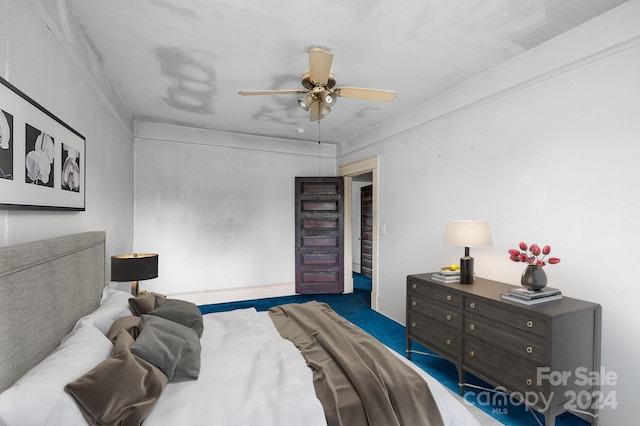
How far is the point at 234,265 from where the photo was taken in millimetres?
4957

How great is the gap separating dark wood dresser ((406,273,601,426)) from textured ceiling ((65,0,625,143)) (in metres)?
1.92

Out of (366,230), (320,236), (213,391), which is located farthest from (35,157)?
(366,230)

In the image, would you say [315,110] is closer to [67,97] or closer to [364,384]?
[67,97]

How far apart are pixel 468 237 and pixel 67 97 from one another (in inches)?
120

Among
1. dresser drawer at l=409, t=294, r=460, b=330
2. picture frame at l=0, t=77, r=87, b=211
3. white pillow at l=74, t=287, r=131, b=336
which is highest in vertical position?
picture frame at l=0, t=77, r=87, b=211

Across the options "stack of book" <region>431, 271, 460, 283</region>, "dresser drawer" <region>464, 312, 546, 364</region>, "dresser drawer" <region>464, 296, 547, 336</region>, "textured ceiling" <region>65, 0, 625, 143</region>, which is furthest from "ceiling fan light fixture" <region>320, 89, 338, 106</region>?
"dresser drawer" <region>464, 312, 546, 364</region>

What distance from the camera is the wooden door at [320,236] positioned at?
5.35 m

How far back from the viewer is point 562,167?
90.3 inches

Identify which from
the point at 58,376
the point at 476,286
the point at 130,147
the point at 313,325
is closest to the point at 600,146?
the point at 476,286

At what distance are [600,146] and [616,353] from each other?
1.37 metres

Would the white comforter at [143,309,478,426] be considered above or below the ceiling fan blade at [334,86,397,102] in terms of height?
below

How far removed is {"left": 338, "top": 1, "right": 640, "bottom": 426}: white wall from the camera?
6.43 ft

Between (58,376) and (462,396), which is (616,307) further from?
(58,376)

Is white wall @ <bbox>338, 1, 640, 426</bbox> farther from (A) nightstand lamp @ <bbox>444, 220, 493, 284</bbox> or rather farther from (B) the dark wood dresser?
(A) nightstand lamp @ <bbox>444, 220, 493, 284</bbox>
